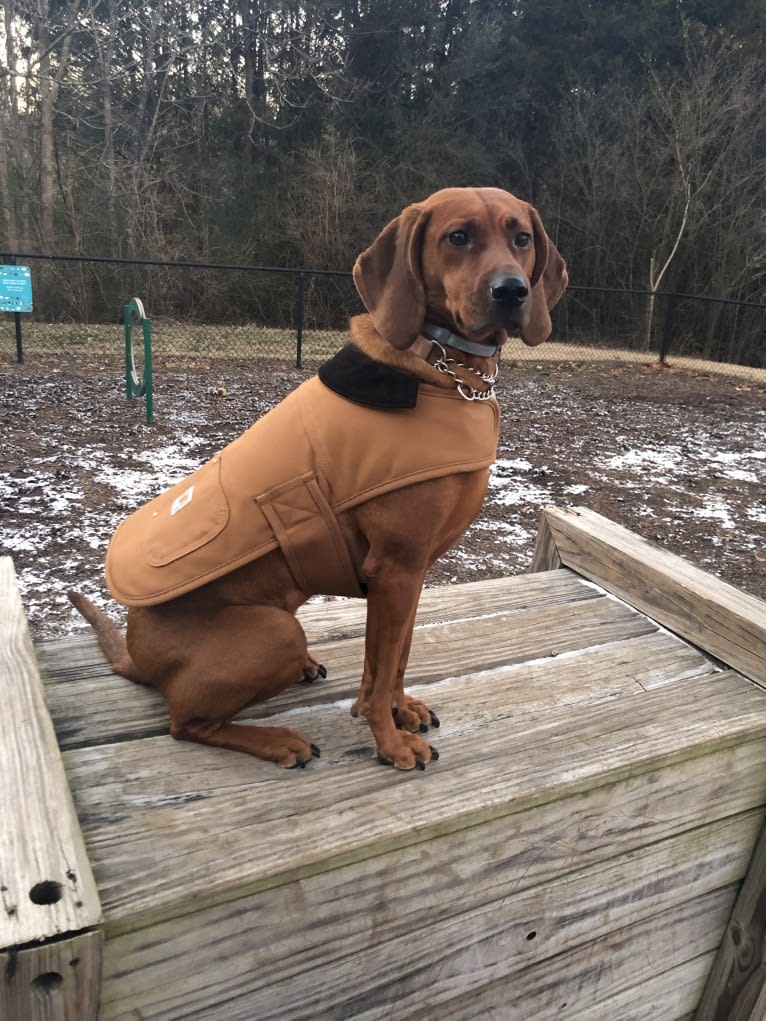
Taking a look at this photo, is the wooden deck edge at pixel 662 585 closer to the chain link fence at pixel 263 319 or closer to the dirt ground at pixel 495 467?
the dirt ground at pixel 495 467

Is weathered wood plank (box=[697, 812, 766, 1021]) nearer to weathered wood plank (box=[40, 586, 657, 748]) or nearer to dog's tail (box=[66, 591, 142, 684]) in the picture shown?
weathered wood plank (box=[40, 586, 657, 748])

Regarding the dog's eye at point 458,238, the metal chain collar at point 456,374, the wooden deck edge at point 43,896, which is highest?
the dog's eye at point 458,238

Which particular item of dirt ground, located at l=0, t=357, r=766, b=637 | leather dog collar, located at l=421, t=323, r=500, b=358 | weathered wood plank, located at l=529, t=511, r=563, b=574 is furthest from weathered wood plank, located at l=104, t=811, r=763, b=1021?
dirt ground, located at l=0, t=357, r=766, b=637

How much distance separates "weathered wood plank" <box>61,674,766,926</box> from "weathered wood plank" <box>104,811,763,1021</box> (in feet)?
0.42

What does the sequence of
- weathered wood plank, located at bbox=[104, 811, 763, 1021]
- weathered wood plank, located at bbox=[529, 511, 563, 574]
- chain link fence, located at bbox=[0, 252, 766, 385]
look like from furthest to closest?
chain link fence, located at bbox=[0, 252, 766, 385] → weathered wood plank, located at bbox=[529, 511, 563, 574] → weathered wood plank, located at bbox=[104, 811, 763, 1021]

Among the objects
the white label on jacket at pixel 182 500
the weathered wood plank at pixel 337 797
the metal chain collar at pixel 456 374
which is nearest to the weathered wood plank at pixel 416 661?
the weathered wood plank at pixel 337 797

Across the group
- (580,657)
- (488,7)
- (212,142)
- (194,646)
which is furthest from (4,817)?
(488,7)

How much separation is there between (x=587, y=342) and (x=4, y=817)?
2111 centimetres

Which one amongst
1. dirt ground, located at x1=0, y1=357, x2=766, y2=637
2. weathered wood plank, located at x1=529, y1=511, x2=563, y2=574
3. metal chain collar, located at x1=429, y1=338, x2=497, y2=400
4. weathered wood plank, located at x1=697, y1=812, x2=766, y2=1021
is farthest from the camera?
dirt ground, located at x1=0, y1=357, x2=766, y2=637

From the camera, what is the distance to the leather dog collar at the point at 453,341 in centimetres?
174

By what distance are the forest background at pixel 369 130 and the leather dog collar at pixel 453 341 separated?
16546mm

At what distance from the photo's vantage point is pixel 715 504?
6.35 m

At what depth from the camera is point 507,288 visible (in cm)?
→ 161

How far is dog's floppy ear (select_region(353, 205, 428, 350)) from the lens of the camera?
169 cm
